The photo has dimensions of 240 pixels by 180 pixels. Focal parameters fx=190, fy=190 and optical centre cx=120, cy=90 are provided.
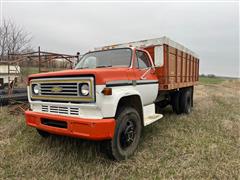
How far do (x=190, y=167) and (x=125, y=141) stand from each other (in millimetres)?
1177

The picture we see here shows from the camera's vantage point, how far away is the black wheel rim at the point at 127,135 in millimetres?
3436

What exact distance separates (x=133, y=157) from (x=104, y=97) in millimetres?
1381

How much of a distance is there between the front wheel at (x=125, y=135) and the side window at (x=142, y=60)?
1.13 meters

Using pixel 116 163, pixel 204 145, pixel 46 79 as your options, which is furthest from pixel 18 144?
pixel 204 145

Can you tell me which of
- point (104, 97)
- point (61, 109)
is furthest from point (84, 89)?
point (61, 109)

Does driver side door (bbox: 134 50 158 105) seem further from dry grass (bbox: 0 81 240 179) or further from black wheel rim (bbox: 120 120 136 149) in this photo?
dry grass (bbox: 0 81 240 179)

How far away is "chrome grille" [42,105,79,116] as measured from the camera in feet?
10.2

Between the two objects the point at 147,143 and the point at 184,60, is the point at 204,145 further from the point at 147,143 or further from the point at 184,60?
the point at 184,60

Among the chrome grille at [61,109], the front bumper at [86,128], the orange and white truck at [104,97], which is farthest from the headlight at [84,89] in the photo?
the front bumper at [86,128]

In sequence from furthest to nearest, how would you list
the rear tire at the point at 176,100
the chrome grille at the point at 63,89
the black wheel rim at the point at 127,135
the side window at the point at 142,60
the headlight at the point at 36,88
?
the rear tire at the point at 176,100 < the side window at the point at 142,60 < the headlight at the point at 36,88 < the black wheel rim at the point at 127,135 < the chrome grille at the point at 63,89

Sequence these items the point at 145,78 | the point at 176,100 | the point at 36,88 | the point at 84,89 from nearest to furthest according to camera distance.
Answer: the point at 84,89
the point at 36,88
the point at 145,78
the point at 176,100

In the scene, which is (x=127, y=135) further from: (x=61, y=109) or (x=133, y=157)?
(x=61, y=109)

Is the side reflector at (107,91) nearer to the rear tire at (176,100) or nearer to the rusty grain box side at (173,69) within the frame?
the rusty grain box side at (173,69)

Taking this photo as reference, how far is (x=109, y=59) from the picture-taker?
13.9 ft
